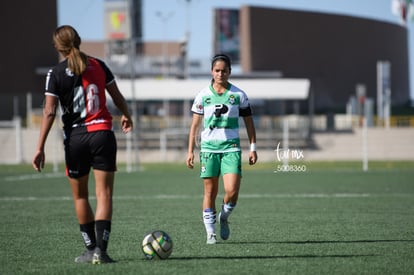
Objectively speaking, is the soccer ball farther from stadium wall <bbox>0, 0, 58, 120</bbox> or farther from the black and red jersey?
stadium wall <bbox>0, 0, 58, 120</bbox>

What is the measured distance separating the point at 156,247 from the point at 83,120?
151 cm

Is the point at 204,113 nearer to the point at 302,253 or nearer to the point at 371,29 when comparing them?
the point at 302,253

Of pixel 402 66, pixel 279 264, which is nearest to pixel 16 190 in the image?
pixel 279 264

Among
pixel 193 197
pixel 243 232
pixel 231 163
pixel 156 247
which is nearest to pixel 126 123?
pixel 156 247

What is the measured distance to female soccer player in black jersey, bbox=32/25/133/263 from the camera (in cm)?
761

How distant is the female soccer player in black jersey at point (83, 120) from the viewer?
7613mm

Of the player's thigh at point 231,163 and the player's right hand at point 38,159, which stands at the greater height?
the player's right hand at point 38,159

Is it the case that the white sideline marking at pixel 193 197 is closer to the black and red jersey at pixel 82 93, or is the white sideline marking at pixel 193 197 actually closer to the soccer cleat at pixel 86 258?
the soccer cleat at pixel 86 258

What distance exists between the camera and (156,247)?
8219 mm

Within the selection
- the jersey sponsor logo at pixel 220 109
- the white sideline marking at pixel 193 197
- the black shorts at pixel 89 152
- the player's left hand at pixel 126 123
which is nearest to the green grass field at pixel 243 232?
the white sideline marking at pixel 193 197

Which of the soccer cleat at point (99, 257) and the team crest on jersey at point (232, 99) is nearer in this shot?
the soccer cleat at point (99, 257)

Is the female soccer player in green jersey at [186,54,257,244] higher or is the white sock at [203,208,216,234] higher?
the female soccer player in green jersey at [186,54,257,244]

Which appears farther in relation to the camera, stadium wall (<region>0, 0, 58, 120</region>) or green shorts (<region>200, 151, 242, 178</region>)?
stadium wall (<region>0, 0, 58, 120</region>)

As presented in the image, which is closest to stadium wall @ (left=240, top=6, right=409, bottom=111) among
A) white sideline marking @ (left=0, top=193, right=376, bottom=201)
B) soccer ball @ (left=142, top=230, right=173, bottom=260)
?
white sideline marking @ (left=0, top=193, right=376, bottom=201)
